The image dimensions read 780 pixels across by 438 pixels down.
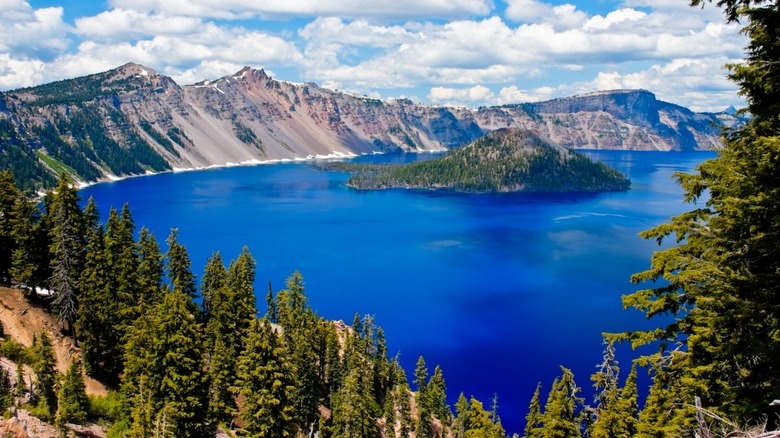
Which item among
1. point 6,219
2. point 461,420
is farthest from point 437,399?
point 6,219

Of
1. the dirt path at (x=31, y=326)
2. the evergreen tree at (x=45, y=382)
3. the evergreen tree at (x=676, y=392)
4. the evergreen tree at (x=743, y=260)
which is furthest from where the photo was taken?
the dirt path at (x=31, y=326)

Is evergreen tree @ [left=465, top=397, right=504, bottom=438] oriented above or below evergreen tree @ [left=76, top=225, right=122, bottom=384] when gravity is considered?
below

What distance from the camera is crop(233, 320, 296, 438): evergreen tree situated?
3388 cm

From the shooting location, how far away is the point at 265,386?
34219mm

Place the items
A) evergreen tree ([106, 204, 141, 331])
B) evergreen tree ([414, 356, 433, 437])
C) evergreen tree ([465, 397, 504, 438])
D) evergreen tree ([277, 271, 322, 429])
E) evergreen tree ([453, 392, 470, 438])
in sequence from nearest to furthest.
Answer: evergreen tree ([465, 397, 504, 438]) → evergreen tree ([106, 204, 141, 331]) → evergreen tree ([277, 271, 322, 429]) → evergreen tree ([453, 392, 470, 438]) → evergreen tree ([414, 356, 433, 437])

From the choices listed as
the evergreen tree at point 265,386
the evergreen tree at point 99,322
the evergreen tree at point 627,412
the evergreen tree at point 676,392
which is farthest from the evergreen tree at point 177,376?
the evergreen tree at point 627,412

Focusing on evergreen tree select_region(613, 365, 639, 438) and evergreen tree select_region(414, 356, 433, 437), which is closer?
evergreen tree select_region(613, 365, 639, 438)

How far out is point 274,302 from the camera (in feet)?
307

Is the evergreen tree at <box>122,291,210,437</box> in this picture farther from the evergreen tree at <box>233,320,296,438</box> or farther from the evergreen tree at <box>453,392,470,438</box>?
the evergreen tree at <box>453,392,470,438</box>

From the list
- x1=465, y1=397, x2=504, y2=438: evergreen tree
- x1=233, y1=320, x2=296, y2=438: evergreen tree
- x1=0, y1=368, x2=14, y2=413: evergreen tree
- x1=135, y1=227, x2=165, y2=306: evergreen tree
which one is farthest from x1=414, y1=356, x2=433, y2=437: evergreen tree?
x1=0, y1=368, x2=14, y2=413: evergreen tree

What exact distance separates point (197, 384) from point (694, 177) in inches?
1137

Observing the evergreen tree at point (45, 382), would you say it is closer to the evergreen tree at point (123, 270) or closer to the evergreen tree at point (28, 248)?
the evergreen tree at point (123, 270)

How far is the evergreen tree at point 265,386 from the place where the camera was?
3388 centimetres

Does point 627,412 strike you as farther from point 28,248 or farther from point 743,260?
point 28,248
